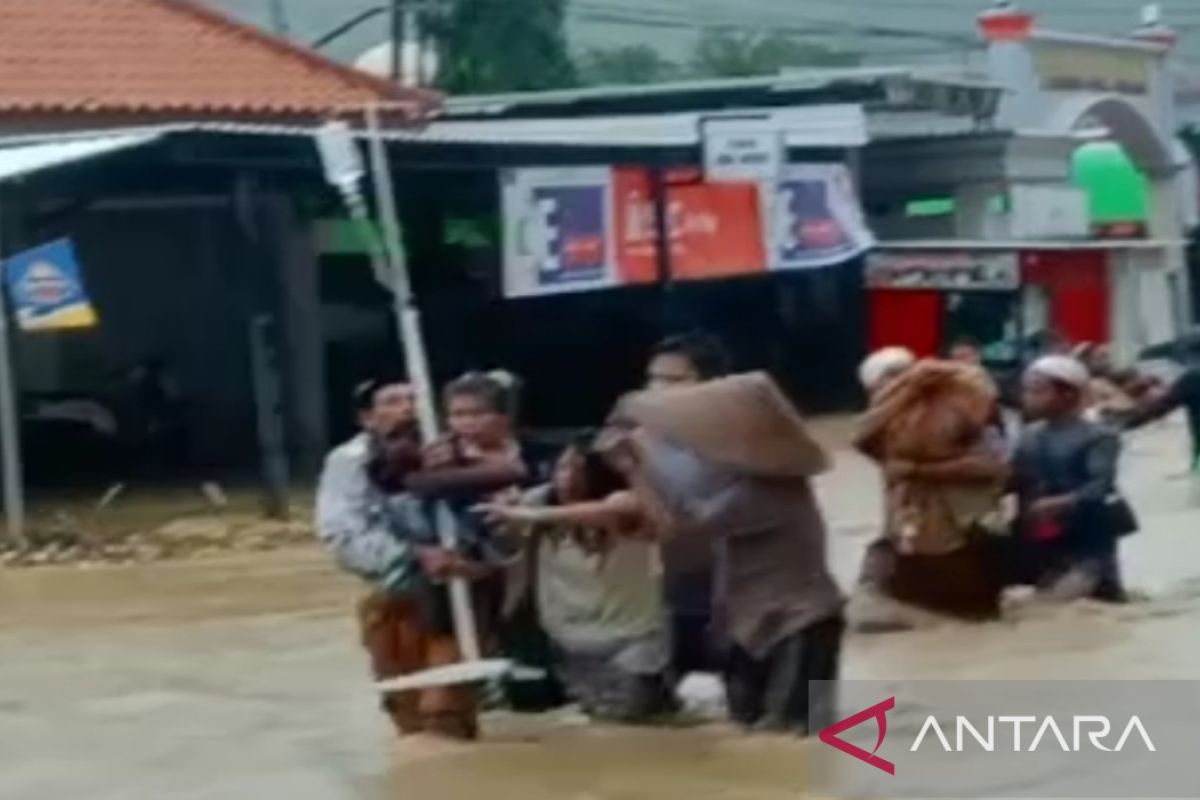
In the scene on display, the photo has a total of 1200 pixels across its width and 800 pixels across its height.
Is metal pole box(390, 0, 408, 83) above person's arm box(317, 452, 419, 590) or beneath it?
above

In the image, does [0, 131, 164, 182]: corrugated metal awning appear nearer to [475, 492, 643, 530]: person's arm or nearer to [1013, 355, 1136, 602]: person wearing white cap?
[1013, 355, 1136, 602]: person wearing white cap

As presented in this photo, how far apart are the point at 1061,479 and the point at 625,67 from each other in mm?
44290

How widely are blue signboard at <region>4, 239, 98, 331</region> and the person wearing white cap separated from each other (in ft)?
31.3

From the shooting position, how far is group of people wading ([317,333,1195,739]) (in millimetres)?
10383

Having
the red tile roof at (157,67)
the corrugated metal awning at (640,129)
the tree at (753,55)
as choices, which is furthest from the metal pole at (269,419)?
the tree at (753,55)

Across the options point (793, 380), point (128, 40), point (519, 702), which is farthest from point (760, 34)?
point (519, 702)

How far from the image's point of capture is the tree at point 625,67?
55.7 meters

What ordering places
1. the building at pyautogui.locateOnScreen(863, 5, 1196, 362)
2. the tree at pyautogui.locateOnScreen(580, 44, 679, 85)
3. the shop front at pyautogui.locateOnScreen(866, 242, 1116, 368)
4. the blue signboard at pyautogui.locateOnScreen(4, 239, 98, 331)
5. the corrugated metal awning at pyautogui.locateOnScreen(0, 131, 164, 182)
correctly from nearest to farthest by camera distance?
the blue signboard at pyautogui.locateOnScreen(4, 239, 98, 331)
the corrugated metal awning at pyautogui.locateOnScreen(0, 131, 164, 182)
the shop front at pyautogui.locateOnScreen(866, 242, 1116, 368)
the building at pyautogui.locateOnScreen(863, 5, 1196, 362)
the tree at pyautogui.locateOnScreen(580, 44, 679, 85)

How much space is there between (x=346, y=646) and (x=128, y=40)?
1604cm

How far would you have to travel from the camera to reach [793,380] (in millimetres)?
36312

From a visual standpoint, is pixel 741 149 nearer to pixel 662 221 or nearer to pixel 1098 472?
pixel 662 221

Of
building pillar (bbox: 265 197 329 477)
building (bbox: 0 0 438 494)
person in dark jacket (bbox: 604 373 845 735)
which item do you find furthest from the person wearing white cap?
building pillar (bbox: 265 197 329 477)

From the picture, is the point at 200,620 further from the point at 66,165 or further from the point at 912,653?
the point at 66,165

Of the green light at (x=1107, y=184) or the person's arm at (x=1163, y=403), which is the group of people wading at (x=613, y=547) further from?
the green light at (x=1107, y=184)
